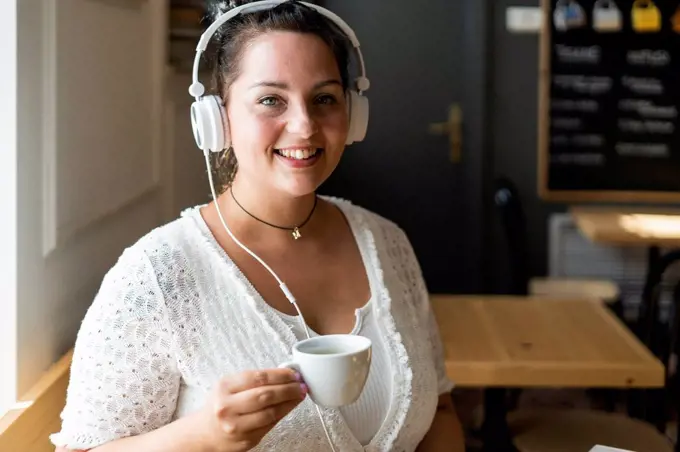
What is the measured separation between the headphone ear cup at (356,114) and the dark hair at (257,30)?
0.03 meters

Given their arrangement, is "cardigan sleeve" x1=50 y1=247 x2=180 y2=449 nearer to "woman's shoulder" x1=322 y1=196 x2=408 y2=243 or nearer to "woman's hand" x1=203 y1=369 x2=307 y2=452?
"woman's hand" x1=203 y1=369 x2=307 y2=452

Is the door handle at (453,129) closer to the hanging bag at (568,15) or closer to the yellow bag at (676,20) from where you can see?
the hanging bag at (568,15)

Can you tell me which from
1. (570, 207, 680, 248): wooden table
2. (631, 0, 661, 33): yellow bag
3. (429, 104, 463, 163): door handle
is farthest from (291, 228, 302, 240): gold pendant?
(631, 0, 661, 33): yellow bag

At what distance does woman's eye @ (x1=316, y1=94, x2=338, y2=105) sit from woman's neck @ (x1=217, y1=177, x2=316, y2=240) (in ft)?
0.52

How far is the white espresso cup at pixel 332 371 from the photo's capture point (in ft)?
2.95

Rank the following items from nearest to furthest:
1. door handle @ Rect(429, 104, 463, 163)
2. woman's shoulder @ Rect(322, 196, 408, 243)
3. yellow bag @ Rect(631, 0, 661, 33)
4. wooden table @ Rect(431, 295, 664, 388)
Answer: woman's shoulder @ Rect(322, 196, 408, 243) → wooden table @ Rect(431, 295, 664, 388) → yellow bag @ Rect(631, 0, 661, 33) → door handle @ Rect(429, 104, 463, 163)

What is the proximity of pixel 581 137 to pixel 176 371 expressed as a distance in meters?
3.46

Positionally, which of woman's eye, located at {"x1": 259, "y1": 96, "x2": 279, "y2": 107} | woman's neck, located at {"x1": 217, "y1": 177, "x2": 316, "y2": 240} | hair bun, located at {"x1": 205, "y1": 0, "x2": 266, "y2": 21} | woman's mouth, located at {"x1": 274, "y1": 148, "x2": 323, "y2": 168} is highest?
hair bun, located at {"x1": 205, "y1": 0, "x2": 266, "y2": 21}

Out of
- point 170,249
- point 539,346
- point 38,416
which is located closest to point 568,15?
point 539,346

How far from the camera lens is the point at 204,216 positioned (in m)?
1.27

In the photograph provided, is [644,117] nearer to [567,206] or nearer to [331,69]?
[567,206]

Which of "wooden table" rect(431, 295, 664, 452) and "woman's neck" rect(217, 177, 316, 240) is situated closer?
"woman's neck" rect(217, 177, 316, 240)

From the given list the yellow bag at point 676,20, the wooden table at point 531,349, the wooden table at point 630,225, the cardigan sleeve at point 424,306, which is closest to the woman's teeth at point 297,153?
the cardigan sleeve at point 424,306

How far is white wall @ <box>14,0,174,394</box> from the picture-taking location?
125 cm
